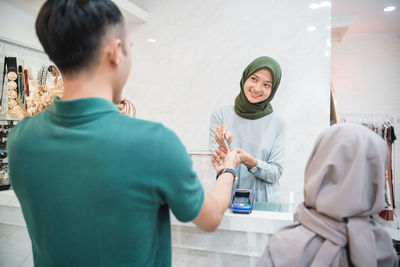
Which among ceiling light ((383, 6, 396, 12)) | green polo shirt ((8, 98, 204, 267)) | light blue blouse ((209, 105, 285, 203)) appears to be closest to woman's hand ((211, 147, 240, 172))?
green polo shirt ((8, 98, 204, 267))

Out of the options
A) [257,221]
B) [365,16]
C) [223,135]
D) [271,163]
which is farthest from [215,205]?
[365,16]

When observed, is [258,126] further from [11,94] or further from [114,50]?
[11,94]

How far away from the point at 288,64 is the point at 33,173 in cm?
299

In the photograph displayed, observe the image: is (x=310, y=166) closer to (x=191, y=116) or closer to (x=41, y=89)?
(x=41, y=89)

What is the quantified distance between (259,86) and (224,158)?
2.99 feet

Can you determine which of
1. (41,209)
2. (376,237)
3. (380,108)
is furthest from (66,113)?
(380,108)

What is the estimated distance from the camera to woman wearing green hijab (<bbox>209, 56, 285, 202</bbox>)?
2.02 metres

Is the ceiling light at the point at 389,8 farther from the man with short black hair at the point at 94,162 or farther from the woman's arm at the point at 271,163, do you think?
the man with short black hair at the point at 94,162

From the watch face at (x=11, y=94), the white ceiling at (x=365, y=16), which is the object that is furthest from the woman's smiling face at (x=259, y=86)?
the white ceiling at (x=365, y=16)

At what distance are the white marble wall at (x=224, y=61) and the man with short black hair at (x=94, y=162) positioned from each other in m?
2.70

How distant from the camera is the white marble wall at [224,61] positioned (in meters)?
3.19

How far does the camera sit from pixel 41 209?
0.77 meters

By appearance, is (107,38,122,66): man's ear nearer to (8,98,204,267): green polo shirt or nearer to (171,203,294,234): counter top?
(8,98,204,267): green polo shirt

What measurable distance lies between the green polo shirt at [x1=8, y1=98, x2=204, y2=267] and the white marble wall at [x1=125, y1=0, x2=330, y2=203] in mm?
2699
